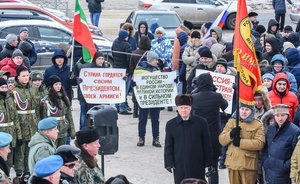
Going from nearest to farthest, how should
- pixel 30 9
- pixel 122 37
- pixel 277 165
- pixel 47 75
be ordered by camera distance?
pixel 277 165, pixel 47 75, pixel 122 37, pixel 30 9

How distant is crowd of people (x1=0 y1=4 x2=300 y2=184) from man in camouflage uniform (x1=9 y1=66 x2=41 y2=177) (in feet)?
0.05

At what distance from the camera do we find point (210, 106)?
13.0m

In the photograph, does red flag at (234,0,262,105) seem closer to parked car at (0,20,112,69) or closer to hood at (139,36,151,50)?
hood at (139,36,151,50)

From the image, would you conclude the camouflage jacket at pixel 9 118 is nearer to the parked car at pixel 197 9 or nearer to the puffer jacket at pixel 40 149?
the puffer jacket at pixel 40 149

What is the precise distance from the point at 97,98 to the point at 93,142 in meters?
5.67

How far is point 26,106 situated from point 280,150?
4.10 m

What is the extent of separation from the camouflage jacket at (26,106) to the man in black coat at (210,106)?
251cm

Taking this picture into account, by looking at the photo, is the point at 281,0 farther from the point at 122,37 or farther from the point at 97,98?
the point at 97,98

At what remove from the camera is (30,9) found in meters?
25.6

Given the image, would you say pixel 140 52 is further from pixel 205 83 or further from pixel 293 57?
pixel 205 83

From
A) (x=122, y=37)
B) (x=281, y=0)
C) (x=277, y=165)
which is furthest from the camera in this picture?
(x=281, y=0)

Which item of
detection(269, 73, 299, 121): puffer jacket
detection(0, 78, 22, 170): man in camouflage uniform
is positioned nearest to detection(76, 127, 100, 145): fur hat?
detection(0, 78, 22, 170): man in camouflage uniform

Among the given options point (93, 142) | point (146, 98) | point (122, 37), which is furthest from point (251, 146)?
point (122, 37)

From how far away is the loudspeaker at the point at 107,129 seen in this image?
12250 mm
